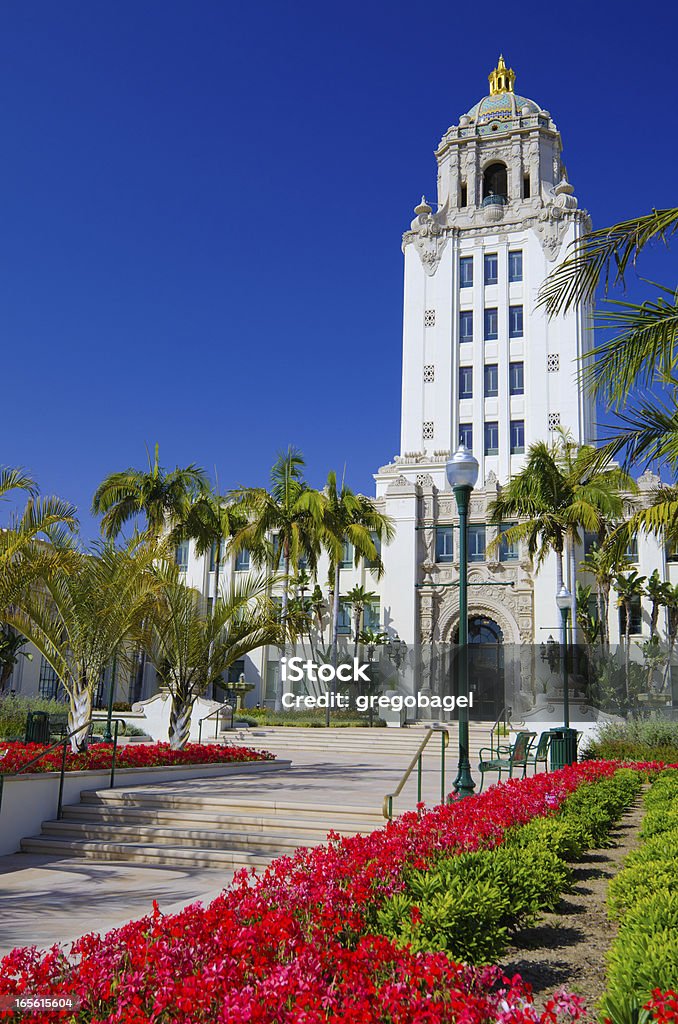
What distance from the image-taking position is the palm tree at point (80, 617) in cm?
1400

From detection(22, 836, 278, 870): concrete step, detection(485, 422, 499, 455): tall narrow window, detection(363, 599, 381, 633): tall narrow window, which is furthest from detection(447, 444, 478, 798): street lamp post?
detection(485, 422, 499, 455): tall narrow window

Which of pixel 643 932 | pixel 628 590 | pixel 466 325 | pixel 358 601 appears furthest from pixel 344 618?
pixel 643 932

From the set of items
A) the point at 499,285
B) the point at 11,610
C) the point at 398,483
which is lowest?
the point at 11,610

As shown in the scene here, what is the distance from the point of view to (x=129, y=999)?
3441 millimetres

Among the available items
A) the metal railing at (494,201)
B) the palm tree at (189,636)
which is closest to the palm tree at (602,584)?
the palm tree at (189,636)

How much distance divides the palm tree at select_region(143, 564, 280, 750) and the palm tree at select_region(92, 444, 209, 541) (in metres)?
14.4

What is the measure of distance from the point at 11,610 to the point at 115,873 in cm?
579

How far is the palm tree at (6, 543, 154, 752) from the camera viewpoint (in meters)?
14.0

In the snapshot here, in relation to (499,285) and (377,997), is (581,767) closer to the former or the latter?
(377,997)

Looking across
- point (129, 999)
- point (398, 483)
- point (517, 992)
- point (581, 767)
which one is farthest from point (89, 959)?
point (398, 483)

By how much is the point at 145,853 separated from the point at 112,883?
4.80 feet

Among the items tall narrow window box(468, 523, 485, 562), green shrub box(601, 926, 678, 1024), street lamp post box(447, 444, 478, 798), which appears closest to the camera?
green shrub box(601, 926, 678, 1024)

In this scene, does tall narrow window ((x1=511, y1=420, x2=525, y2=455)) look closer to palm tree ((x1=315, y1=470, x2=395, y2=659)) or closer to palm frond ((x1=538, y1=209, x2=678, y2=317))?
palm tree ((x1=315, y1=470, x2=395, y2=659))

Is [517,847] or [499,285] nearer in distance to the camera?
[517,847]
